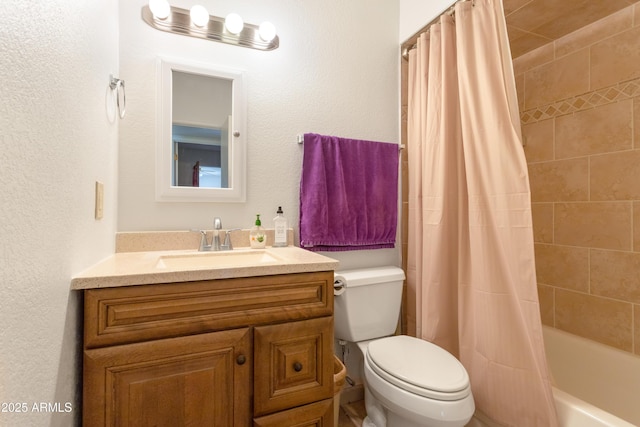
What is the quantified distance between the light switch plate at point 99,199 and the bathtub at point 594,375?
1715mm

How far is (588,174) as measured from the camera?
1621 mm

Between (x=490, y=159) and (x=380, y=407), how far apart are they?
1.26 metres

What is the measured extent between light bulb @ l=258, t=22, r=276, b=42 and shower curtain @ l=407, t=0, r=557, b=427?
0.85 m

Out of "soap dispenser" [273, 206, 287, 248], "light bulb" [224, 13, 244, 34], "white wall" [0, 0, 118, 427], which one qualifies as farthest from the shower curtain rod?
"white wall" [0, 0, 118, 427]

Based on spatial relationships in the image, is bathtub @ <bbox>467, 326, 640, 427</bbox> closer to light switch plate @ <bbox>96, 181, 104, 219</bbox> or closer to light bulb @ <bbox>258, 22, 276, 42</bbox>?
light switch plate @ <bbox>96, 181, 104, 219</bbox>

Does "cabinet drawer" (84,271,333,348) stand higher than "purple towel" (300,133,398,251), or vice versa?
"purple towel" (300,133,398,251)

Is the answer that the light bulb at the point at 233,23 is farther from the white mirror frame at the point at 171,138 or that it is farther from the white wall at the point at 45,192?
the white wall at the point at 45,192

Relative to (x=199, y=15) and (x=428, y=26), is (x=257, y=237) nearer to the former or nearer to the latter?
(x=199, y=15)

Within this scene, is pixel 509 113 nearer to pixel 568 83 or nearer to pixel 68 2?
pixel 568 83

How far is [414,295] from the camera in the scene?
1.72 meters

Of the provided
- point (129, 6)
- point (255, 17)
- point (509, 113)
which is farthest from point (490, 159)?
point (129, 6)

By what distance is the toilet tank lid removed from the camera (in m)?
1.45

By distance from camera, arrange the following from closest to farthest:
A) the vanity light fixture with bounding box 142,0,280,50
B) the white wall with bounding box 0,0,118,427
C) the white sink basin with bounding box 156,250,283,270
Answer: the white wall with bounding box 0,0,118,427
the white sink basin with bounding box 156,250,283,270
the vanity light fixture with bounding box 142,0,280,50

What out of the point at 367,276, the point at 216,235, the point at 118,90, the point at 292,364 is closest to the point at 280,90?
the point at 118,90
